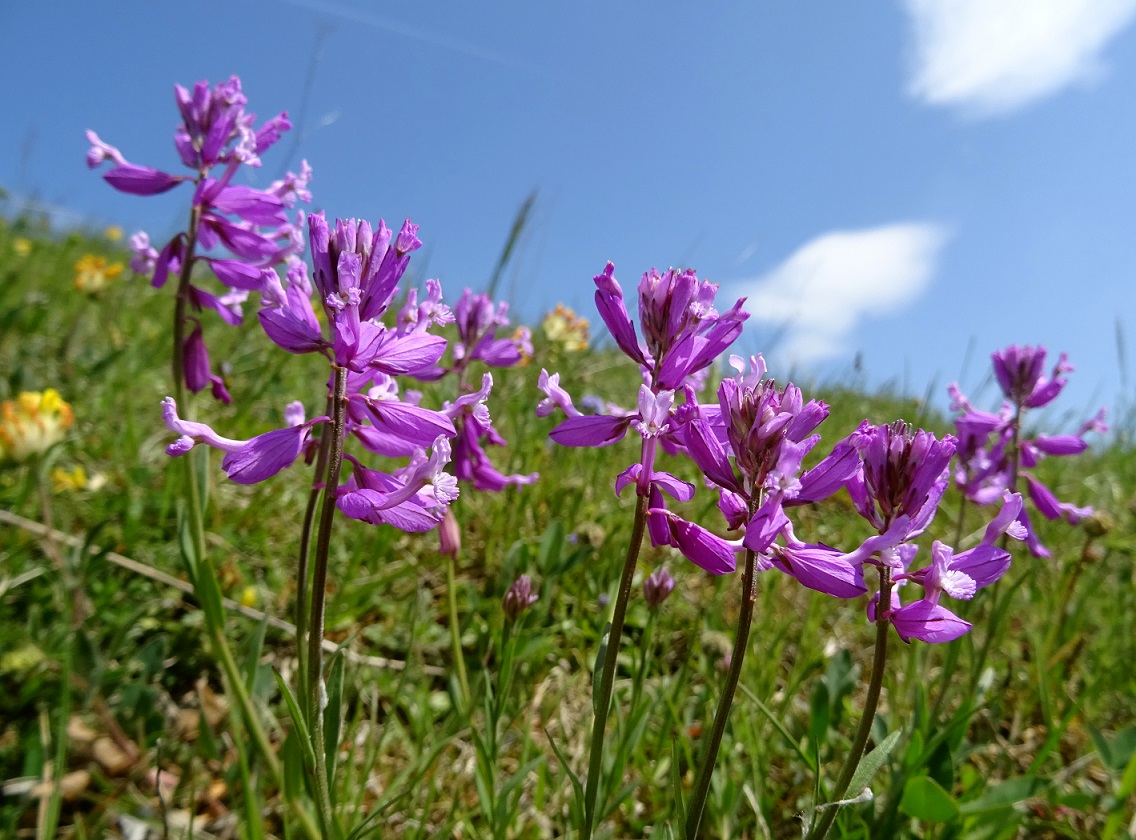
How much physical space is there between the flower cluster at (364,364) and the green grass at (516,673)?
0.35 metres

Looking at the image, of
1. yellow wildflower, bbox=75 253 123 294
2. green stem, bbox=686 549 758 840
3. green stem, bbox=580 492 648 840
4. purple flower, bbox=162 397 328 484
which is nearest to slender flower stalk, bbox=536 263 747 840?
green stem, bbox=580 492 648 840

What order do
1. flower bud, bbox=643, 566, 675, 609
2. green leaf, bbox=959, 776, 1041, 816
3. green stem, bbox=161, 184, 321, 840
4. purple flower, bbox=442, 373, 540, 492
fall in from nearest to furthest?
1. green stem, bbox=161, 184, 321, 840
2. green leaf, bbox=959, 776, 1041, 816
3. flower bud, bbox=643, 566, 675, 609
4. purple flower, bbox=442, 373, 540, 492

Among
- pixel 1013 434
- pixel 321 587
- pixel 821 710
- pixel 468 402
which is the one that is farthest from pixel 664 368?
pixel 1013 434

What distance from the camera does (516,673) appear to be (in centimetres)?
250

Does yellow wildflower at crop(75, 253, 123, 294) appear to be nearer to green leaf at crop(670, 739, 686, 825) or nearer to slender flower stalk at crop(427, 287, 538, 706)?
slender flower stalk at crop(427, 287, 538, 706)

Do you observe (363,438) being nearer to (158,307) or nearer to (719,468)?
(719,468)

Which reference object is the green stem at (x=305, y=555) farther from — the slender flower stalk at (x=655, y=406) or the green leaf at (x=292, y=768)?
the slender flower stalk at (x=655, y=406)

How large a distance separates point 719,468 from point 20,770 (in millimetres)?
2448

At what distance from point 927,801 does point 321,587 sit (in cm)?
164

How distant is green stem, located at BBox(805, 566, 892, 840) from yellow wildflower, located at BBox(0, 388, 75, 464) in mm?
3010

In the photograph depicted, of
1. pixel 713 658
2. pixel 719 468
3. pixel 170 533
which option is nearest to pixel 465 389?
pixel 713 658

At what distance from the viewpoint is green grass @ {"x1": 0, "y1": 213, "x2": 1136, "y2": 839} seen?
202 centimetres

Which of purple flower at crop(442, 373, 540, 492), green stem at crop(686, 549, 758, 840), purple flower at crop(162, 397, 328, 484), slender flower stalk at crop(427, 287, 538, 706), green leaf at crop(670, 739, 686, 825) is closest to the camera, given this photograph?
green stem at crop(686, 549, 758, 840)

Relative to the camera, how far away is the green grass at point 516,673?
2023 mm
